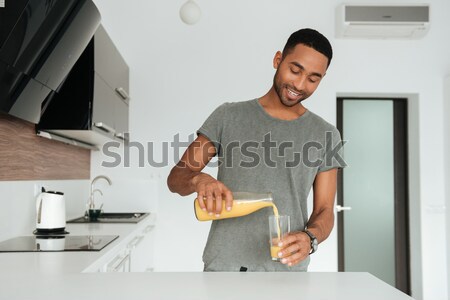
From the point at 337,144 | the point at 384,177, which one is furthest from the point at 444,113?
the point at 337,144

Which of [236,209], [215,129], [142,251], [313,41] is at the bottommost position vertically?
[142,251]

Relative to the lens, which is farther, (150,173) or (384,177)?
(384,177)

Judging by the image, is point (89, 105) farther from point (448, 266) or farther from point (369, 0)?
point (448, 266)

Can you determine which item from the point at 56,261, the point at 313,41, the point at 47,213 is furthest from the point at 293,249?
the point at 47,213

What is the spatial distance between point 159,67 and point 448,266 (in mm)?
2790

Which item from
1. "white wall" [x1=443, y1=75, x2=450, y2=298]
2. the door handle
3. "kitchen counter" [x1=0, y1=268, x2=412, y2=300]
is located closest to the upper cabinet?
"kitchen counter" [x1=0, y1=268, x2=412, y2=300]

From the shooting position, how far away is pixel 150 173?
4086 millimetres

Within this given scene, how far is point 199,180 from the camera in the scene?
1496mm

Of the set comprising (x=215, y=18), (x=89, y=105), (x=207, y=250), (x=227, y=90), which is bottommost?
(x=207, y=250)

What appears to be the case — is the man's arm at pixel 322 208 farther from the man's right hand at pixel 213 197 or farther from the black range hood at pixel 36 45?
the black range hood at pixel 36 45

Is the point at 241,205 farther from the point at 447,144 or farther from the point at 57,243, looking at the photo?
the point at 447,144

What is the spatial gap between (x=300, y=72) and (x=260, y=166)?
35cm

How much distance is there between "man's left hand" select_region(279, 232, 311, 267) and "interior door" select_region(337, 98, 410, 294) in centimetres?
298

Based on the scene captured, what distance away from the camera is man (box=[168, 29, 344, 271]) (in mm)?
1743
